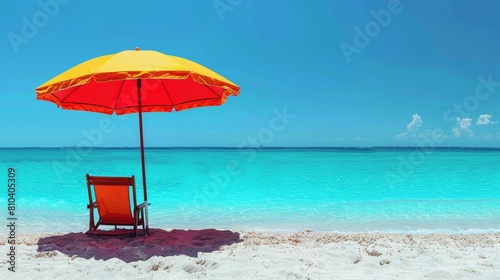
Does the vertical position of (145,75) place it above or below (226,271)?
above

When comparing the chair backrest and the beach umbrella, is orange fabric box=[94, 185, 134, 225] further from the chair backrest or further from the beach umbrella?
the beach umbrella

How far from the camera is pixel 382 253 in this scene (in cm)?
432

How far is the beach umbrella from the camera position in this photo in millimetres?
3906

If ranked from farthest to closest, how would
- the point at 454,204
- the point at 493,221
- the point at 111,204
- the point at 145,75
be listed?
the point at 454,204
the point at 493,221
the point at 111,204
the point at 145,75

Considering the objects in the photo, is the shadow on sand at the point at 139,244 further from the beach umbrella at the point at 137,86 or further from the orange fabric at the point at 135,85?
the orange fabric at the point at 135,85

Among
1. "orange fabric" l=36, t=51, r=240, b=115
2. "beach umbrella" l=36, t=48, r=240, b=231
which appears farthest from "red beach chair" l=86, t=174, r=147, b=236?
"orange fabric" l=36, t=51, r=240, b=115

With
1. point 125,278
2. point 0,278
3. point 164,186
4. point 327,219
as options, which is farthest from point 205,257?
point 164,186

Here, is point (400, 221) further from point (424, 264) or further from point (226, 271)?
point (226, 271)

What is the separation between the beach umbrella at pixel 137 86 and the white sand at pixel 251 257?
1.05 m

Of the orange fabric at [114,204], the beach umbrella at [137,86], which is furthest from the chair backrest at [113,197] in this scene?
the beach umbrella at [137,86]

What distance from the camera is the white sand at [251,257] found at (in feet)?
11.8

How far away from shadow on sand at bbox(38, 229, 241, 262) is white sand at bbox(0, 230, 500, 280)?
0.01 metres

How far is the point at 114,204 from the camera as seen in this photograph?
4.84m

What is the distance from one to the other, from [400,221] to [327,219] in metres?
1.41
